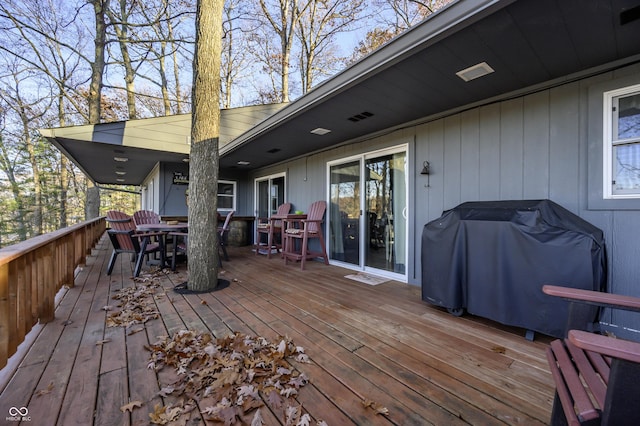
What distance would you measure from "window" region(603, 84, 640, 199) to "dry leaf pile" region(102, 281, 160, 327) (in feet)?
13.2

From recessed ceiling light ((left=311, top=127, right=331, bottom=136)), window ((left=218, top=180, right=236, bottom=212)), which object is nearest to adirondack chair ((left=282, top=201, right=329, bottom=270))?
recessed ceiling light ((left=311, top=127, right=331, bottom=136))

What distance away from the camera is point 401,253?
3.84 metres

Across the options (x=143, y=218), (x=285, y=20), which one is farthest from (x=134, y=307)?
(x=285, y=20)

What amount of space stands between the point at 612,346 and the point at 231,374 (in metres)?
1.61

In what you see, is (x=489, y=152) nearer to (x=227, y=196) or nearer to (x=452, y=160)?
(x=452, y=160)

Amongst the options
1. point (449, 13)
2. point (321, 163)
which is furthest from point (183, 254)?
point (449, 13)

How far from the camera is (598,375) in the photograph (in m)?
0.95

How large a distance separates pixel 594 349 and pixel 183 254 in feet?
18.1

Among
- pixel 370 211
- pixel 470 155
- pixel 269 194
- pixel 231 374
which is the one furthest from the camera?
pixel 269 194

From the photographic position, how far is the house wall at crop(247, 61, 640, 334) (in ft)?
7.11

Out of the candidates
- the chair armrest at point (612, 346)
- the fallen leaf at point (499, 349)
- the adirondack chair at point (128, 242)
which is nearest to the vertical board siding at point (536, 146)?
the fallen leaf at point (499, 349)

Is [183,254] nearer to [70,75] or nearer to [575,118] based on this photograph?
[575,118]

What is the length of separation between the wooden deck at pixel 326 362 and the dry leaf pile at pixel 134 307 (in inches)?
3.3

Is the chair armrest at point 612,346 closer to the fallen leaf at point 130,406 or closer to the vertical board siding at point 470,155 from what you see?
the fallen leaf at point 130,406
